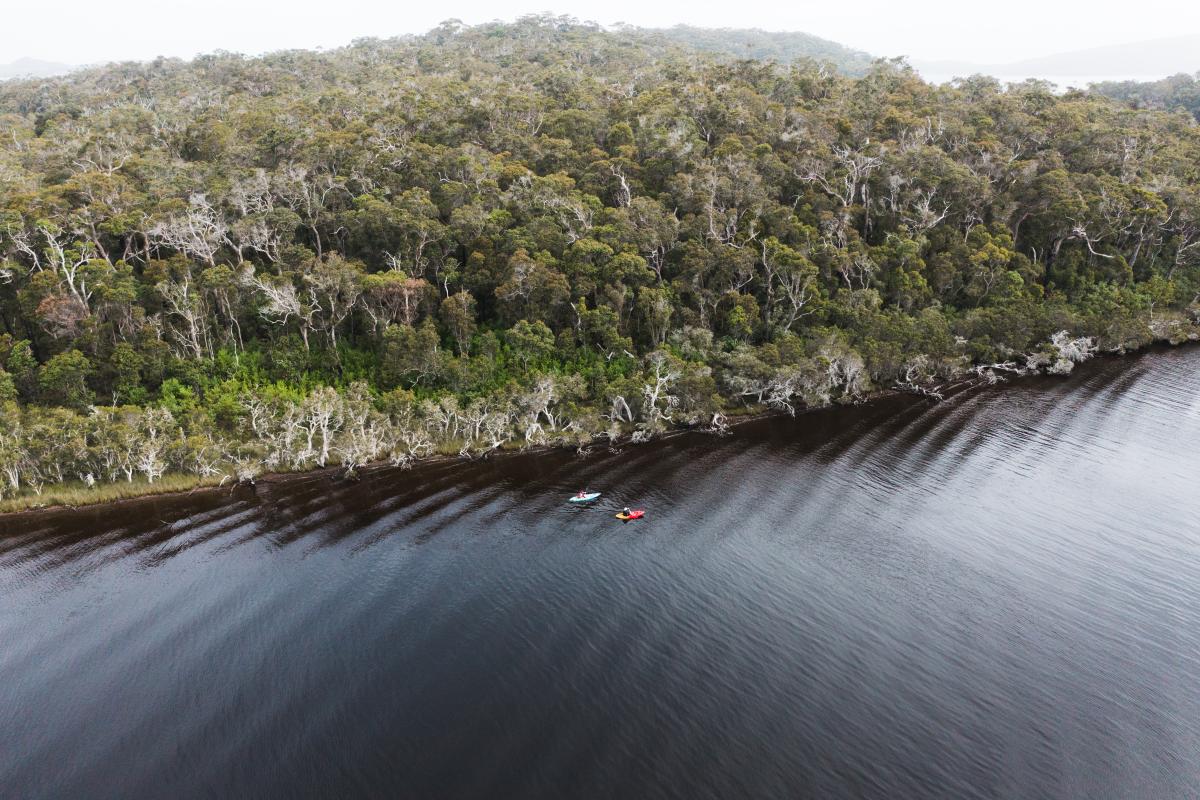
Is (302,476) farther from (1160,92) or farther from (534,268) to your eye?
(1160,92)

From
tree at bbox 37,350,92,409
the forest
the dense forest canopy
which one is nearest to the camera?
tree at bbox 37,350,92,409

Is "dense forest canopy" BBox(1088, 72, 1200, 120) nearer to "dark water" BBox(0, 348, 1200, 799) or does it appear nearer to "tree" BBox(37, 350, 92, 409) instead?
"dark water" BBox(0, 348, 1200, 799)

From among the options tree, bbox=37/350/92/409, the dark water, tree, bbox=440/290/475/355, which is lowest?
the dark water

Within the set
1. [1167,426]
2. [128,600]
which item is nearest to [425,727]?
[128,600]

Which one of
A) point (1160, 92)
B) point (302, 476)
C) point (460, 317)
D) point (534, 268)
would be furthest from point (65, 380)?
point (1160, 92)

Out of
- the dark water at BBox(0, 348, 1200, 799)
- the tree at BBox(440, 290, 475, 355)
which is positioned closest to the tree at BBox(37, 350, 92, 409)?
the dark water at BBox(0, 348, 1200, 799)

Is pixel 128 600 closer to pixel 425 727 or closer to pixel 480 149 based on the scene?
pixel 425 727
